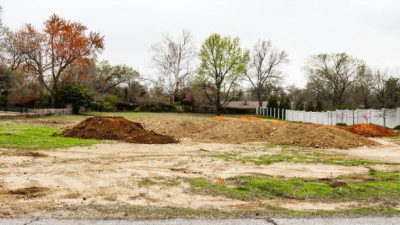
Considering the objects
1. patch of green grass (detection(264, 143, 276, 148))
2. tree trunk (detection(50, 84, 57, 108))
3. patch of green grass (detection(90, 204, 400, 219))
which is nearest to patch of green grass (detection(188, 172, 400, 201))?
patch of green grass (detection(90, 204, 400, 219))

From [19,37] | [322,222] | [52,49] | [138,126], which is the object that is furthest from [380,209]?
[19,37]

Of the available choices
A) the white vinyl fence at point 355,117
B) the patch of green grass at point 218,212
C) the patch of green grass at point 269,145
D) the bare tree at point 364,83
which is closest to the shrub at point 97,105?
the white vinyl fence at point 355,117

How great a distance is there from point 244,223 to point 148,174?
18.6ft

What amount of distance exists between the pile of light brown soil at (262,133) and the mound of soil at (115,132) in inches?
114

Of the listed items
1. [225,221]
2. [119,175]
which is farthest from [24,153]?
[225,221]

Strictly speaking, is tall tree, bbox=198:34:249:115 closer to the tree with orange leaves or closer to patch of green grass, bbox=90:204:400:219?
the tree with orange leaves

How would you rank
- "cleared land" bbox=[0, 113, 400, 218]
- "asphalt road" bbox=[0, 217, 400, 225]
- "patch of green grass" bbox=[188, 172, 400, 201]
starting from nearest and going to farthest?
"asphalt road" bbox=[0, 217, 400, 225], "cleared land" bbox=[0, 113, 400, 218], "patch of green grass" bbox=[188, 172, 400, 201]

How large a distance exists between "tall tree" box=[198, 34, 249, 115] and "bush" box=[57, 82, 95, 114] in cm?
2051

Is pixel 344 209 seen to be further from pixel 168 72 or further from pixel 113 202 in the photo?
pixel 168 72

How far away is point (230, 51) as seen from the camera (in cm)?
6625

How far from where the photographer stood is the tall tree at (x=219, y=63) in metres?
65.7

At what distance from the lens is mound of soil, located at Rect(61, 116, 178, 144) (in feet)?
71.7

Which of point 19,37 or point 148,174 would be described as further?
point 19,37

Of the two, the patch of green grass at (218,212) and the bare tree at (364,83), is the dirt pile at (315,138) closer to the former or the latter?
the patch of green grass at (218,212)
